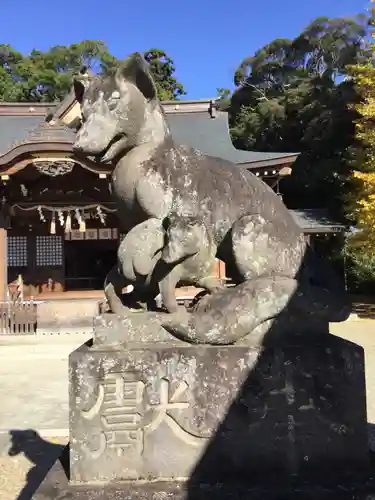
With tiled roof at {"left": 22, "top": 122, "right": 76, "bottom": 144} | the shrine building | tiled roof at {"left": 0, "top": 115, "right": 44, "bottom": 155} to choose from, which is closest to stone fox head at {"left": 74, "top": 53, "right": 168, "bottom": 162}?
the shrine building

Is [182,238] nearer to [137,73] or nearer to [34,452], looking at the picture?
[137,73]

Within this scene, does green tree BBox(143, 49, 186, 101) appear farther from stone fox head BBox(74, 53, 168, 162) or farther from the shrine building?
stone fox head BBox(74, 53, 168, 162)

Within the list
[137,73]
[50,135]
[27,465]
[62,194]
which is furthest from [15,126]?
[137,73]

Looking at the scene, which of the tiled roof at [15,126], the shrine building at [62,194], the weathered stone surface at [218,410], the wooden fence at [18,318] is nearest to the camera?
the weathered stone surface at [218,410]

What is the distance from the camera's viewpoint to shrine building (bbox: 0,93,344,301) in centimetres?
1045

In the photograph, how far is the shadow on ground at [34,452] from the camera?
3621 millimetres

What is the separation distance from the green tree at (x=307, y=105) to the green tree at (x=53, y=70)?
6237 mm

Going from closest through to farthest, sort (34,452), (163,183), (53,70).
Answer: (163,183) → (34,452) → (53,70)

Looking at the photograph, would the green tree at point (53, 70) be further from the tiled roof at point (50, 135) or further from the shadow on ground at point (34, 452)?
the shadow on ground at point (34, 452)

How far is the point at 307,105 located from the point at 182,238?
67.3 feet

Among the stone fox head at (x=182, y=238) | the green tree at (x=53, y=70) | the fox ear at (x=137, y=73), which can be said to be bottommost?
the stone fox head at (x=182, y=238)

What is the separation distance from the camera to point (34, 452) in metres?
4.23

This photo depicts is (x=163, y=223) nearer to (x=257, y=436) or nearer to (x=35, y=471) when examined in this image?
(x=257, y=436)

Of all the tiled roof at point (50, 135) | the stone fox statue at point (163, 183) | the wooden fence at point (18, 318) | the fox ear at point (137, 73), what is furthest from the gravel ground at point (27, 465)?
the tiled roof at point (50, 135)
